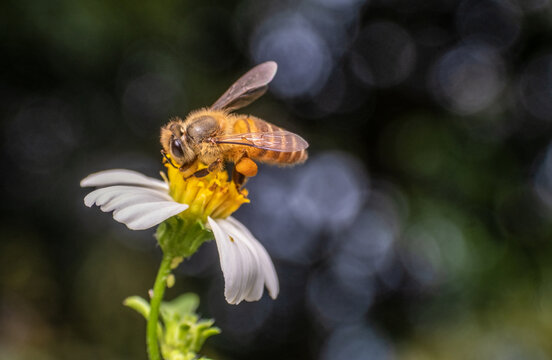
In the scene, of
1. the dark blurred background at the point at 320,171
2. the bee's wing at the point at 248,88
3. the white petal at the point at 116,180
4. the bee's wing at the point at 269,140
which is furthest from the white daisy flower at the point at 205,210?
the dark blurred background at the point at 320,171

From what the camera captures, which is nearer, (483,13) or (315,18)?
(483,13)

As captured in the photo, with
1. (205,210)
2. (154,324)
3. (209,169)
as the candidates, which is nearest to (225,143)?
(209,169)

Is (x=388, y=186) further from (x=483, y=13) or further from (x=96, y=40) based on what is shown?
(x=96, y=40)

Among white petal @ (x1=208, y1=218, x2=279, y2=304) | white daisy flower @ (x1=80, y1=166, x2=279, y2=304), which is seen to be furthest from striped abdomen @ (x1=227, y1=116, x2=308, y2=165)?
white petal @ (x1=208, y1=218, x2=279, y2=304)

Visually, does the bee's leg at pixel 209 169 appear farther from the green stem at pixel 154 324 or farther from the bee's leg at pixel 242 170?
the green stem at pixel 154 324

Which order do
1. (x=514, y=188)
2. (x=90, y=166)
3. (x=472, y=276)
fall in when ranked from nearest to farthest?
1. (x=472, y=276)
2. (x=514, y=188)
3. (x=90, y=166)

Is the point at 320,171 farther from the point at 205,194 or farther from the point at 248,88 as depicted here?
the point at 205,194

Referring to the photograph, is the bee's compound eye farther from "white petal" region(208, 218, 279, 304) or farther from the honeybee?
"white petal" region(208, 218, 279, 304)

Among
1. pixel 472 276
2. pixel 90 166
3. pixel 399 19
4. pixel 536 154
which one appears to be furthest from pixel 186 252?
pixel 399 19
